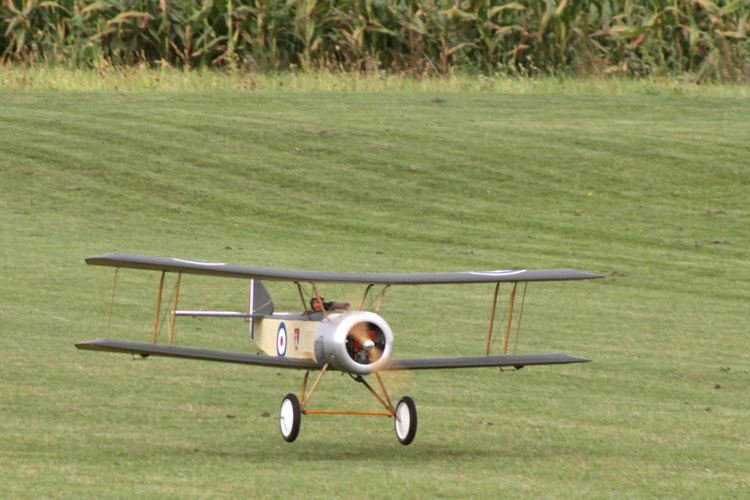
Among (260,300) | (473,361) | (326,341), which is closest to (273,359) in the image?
(326,341)

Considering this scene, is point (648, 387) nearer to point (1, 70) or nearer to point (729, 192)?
point (729, 192)

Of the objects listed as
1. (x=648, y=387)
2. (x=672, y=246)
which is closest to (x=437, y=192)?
(x=672, y=246)

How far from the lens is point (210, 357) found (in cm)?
724

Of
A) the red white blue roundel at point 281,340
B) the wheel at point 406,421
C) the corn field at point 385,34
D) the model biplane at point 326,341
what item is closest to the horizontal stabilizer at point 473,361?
the model biplane at point 326,341

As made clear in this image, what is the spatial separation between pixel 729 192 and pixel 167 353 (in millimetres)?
13763

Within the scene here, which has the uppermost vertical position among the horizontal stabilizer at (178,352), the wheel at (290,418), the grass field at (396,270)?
the horizontal stabilizer at (178,352)

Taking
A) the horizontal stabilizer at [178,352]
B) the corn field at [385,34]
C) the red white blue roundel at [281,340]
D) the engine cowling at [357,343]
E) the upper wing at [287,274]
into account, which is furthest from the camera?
the corn field at [385,34]

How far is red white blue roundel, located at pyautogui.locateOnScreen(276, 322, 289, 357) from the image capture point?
8.19m

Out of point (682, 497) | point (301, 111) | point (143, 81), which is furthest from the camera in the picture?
point (143, 81)

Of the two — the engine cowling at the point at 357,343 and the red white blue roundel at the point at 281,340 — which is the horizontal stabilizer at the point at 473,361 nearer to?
the engine cowling at the point at 357,343

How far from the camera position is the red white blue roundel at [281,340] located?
26.9 ft

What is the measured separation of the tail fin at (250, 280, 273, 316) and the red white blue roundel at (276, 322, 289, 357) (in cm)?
65

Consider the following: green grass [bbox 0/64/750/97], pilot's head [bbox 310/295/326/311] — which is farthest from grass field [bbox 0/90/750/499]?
green grass [bbox 0/64/750/97]

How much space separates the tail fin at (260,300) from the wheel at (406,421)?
1.54 metres
